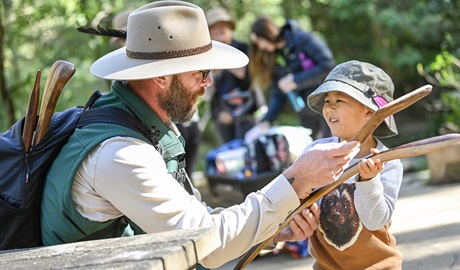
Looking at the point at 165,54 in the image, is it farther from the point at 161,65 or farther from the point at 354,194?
the point at 354,194

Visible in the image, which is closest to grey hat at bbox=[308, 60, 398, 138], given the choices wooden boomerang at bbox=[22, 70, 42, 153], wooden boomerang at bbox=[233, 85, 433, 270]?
wooden boomerang at bbox=[233, 85, 433, 270]

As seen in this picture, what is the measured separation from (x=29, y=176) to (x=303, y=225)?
40.3 inches

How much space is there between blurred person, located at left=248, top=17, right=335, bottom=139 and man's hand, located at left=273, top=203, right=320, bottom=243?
11.9ft

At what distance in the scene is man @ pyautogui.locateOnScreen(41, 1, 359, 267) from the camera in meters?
2.83

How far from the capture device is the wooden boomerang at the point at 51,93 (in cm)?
307

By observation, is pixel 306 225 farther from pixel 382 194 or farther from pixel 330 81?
pixel 330 81

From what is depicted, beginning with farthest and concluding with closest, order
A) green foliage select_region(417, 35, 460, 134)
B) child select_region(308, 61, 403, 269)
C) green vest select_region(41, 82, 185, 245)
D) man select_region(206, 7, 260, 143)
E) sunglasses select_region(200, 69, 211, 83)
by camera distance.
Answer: green foliage select_region(417, 35, 460, 134), man select_region(206, 7, 260, 143), child select_region(308, 61, 403, 269), sunglasses select_region(200, 69, 211, 83), green vest select_region(41, 82, 185, 245)

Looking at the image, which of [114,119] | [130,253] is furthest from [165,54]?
[130,253]

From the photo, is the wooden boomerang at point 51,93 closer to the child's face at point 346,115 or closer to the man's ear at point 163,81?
the man's ear at point 163,81

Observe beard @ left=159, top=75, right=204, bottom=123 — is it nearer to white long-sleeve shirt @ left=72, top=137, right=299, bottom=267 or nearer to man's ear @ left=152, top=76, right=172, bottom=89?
man's ear @ left=152, top=76, right=172, bottom=89

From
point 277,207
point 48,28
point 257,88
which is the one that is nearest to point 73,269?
point 277,207

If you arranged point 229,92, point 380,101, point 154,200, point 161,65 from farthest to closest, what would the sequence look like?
point 229,92
point 380,101
point 161,65
point 154,200

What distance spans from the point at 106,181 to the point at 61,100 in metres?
5.51

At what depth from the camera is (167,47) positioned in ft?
10.2
